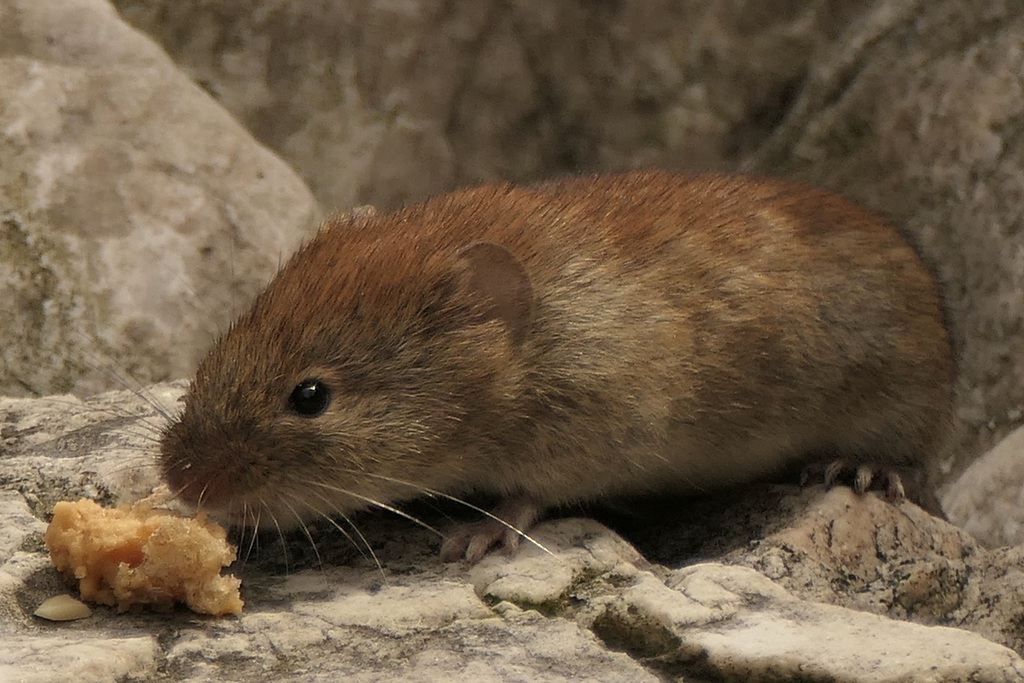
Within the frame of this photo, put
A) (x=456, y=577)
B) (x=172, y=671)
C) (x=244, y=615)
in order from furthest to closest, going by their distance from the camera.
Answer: (x=456, y=577), (x=244, y=615), (x=172, y=671)

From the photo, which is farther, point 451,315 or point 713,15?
point 713,15

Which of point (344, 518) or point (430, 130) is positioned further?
point (430, 130)

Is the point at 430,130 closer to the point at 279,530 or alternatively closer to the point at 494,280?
the point at 494,280

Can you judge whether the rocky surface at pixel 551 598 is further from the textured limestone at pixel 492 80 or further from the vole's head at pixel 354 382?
the textured limestone at pixel 492 80

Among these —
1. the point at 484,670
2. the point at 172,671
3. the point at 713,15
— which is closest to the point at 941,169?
the point at 713,15

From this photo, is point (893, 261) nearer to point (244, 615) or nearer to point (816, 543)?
point (816, 543)

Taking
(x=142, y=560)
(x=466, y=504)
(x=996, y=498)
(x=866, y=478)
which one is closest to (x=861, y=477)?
(x=866, y=478)

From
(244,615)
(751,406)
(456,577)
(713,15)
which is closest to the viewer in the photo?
(244,615)
